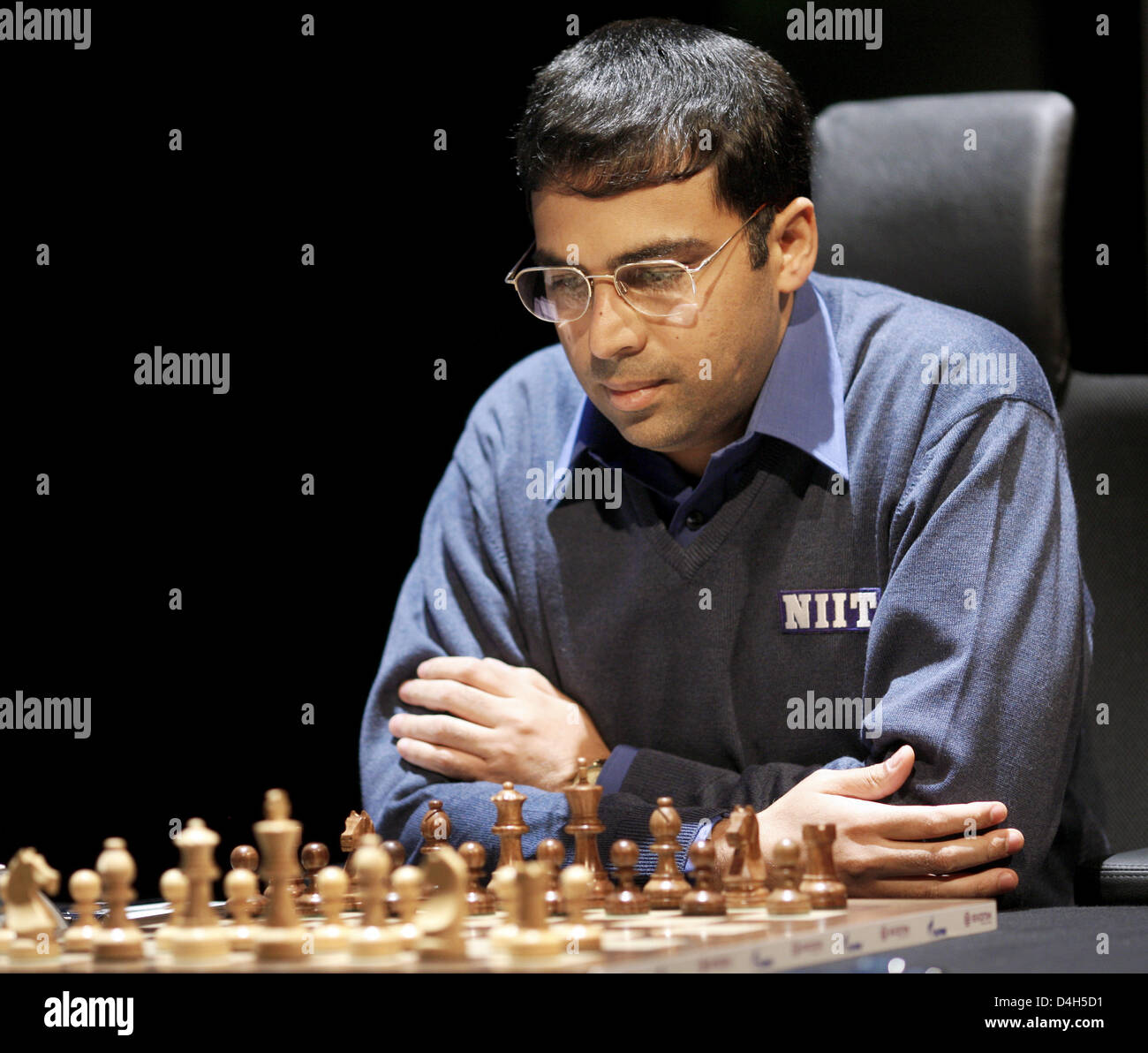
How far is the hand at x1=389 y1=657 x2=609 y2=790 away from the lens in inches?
86.0

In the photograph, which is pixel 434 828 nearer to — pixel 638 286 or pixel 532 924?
pixel 532 924

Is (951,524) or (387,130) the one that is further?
(387,130)

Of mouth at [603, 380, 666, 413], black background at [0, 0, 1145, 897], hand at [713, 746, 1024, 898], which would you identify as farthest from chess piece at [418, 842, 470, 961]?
black background at [0, 0, 1145, 897]

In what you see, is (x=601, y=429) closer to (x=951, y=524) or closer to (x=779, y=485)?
(x=779, y=485)

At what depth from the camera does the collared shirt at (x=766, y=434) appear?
88.0 inches

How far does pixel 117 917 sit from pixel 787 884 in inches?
25.9

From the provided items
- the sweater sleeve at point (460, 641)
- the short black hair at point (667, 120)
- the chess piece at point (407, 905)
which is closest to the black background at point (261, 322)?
the sweater sleeve at point (460, 641)

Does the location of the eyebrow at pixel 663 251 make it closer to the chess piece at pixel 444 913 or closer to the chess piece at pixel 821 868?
the chess piece at pixel 821 868

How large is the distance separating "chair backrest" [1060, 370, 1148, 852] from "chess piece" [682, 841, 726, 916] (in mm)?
1091

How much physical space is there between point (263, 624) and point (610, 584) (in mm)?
978

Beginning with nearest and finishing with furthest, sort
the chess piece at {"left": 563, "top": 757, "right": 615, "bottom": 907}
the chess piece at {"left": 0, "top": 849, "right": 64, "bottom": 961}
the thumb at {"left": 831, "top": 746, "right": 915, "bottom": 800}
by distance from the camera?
the chess piece at {"left": 0, "top": 849, "right": 64, "bottom": 961}, the chess piece at {"left": 563, "top": 757, "right": 615, "bottom": 907}, the thumb at {"left": 831, "top": 746, "right": 915, "bottom": 800}


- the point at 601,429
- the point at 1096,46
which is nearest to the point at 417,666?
the point at 601,429

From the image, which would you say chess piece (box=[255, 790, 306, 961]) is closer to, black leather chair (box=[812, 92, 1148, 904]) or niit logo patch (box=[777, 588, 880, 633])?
niit logo patch (box=[777, 588, 880, 633])

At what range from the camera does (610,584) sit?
235cm
